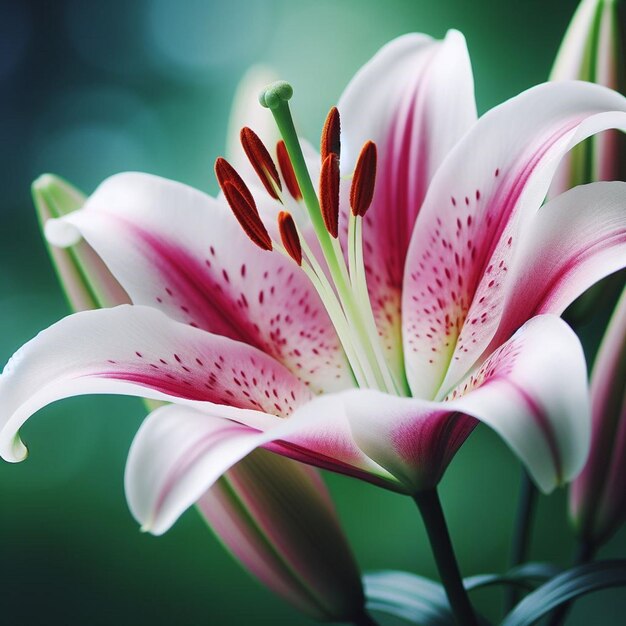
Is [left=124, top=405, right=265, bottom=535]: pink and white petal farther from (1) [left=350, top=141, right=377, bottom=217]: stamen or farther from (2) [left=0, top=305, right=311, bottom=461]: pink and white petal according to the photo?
(1) [left=350, top=141, right=377, bottom=217]: stamen

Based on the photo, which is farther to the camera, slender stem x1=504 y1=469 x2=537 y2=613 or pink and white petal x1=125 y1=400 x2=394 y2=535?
slender stem x1=504 y1=469 x2=537 y2=613

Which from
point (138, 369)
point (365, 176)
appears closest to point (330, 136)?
point (365, 176)

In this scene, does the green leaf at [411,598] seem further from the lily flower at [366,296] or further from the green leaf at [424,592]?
the lily flower at [366,296]

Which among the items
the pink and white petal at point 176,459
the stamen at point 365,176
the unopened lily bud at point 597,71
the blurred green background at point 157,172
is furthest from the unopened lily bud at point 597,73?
the blurred green background at point 157,172

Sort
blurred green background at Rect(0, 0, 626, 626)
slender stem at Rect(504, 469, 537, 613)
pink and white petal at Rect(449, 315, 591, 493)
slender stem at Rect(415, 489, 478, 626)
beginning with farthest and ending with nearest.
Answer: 1. blurred green background at Rect(0, 0, 626, 626)
2. slender stem at Rect(504, 469, 537, 613)
3. slender stem at Rect(415, 489, 478, 626)
4. pink and white petal at Rect(449, 315, 591, 493)

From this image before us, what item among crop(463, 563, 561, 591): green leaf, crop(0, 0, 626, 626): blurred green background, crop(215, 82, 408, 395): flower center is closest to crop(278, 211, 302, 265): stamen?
crop(215, 82, 408, 395): flower center

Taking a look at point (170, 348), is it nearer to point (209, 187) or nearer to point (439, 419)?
→ point (439, 419)
